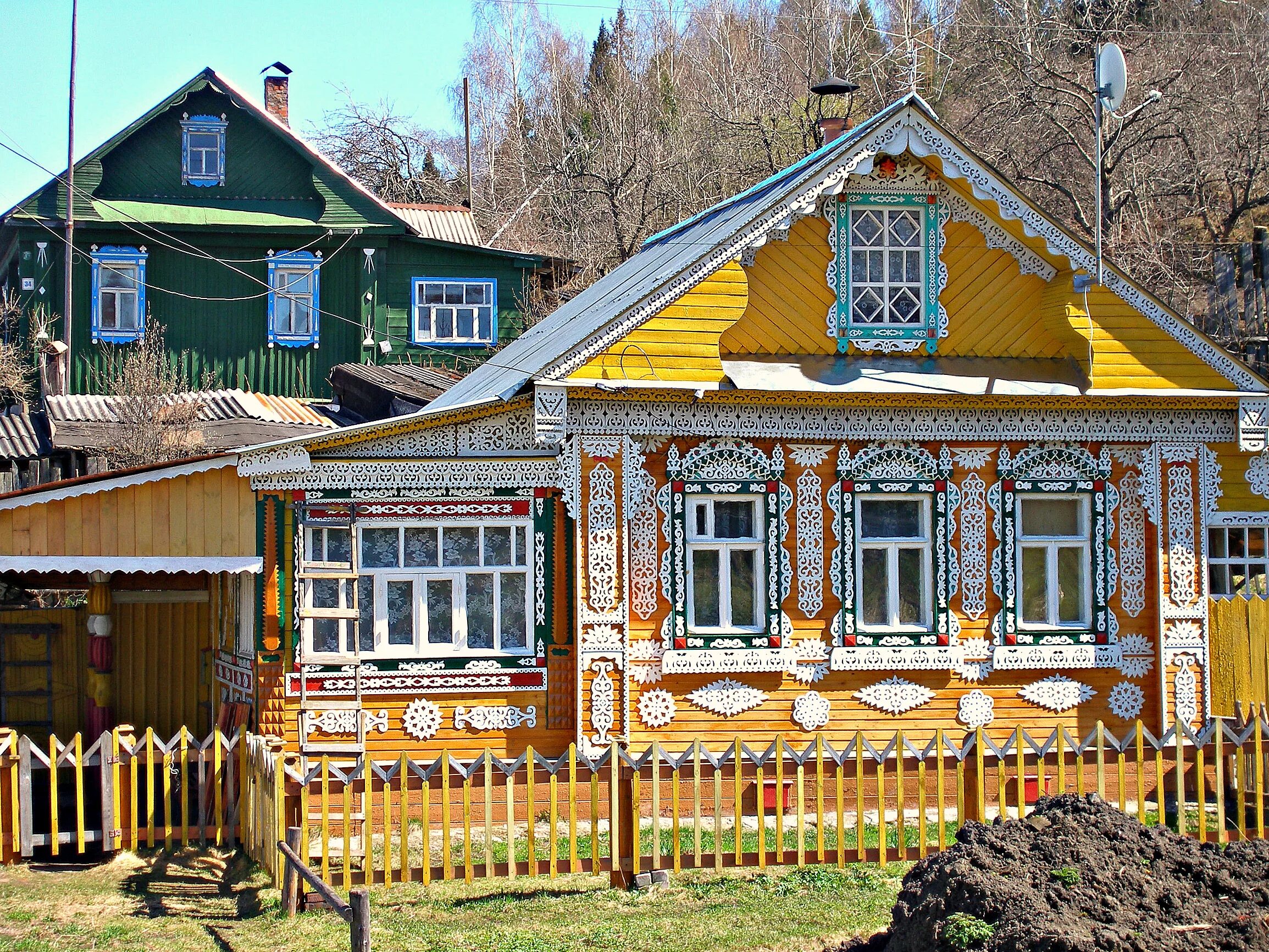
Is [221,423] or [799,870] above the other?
[221,423]

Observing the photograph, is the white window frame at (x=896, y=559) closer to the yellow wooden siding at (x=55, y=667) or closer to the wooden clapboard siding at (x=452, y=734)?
the wooden clapboard siding at (x=452, y=734)

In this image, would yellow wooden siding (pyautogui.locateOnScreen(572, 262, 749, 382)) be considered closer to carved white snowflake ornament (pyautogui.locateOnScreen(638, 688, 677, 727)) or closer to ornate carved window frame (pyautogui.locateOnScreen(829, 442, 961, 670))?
ornate carved window frame (pyautogui.locateOnScreen(829, 442, 961, 670))

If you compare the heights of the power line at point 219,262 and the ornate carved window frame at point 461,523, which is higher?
the power line at point 219,262

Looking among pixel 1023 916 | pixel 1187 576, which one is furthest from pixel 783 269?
pixel 1023 916

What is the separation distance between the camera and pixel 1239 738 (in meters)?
10.6

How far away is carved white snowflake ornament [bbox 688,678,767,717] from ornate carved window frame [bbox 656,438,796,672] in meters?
0.19

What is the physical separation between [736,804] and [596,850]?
3.63 feet

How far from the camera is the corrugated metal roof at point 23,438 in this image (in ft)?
77.8

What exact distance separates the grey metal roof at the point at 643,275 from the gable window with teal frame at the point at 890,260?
0.68 meters

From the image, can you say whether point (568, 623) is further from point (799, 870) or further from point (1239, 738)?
point (1239, 738)

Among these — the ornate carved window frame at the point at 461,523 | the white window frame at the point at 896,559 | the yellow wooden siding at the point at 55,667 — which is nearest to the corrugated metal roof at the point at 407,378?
the yellow wooden siding at the point at 55,667

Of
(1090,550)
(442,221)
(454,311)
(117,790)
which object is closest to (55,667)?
(117,790)

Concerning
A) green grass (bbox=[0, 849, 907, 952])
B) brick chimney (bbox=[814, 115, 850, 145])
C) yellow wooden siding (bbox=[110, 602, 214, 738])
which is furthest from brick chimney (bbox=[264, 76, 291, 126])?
green grass (bbox=[0, 849, 907, 952])

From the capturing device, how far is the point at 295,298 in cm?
2761
